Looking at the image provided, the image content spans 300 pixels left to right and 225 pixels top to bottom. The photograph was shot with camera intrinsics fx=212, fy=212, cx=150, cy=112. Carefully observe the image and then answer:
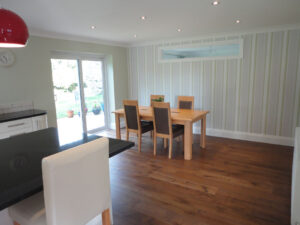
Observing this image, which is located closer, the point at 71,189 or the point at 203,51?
the point at 71,189

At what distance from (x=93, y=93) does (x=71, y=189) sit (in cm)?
459

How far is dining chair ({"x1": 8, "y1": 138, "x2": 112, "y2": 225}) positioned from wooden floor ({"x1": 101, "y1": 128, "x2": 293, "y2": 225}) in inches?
37.6

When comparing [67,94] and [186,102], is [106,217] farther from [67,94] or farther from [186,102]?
[67,94]

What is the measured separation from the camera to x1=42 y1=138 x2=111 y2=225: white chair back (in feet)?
3.84

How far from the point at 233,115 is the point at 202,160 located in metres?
1.66

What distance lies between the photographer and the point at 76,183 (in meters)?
1.28

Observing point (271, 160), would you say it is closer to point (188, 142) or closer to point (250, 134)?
point (250, 134)

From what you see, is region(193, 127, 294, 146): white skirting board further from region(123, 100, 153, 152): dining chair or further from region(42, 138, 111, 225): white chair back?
Answer: region(42, 138, 111, 225): white chair back

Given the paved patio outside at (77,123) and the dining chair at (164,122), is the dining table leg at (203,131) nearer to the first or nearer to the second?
the dining chair at (164,122)

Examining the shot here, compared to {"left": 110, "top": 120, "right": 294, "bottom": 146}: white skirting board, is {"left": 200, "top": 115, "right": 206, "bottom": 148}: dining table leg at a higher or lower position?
higher

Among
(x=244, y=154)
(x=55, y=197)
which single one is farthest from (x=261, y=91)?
(x=55, y=197)

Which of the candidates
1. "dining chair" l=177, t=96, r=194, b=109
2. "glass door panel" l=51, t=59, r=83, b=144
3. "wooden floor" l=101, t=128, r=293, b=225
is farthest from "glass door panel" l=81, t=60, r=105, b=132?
"dining chair" l=177, t=96, r=194, b=109

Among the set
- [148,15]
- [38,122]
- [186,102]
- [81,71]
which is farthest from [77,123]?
[148,15]

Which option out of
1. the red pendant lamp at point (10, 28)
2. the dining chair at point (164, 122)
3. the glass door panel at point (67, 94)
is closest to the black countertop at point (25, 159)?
the red pendant lamp at point (10, 28)
